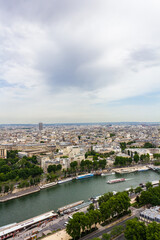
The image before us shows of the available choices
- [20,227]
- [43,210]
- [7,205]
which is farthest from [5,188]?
[20,227]

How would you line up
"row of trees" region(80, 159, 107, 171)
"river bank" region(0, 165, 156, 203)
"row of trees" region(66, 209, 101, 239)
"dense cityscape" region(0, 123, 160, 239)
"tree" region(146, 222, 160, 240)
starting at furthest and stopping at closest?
1. "row of trees" region(80, 159, 107, 171)
2. "river bank" region(0, 165, 156, 203)
3. "dense cityscape" region(0, 123, 160, 239)
4. "row of trees" region(66, 209, 101, 239)
5. "tree" region(146, 222, 160, 240)

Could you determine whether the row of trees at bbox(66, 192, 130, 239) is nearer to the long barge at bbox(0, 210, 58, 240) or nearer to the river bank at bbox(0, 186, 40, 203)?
the long barge at bbox(0, 210, 58, 240)

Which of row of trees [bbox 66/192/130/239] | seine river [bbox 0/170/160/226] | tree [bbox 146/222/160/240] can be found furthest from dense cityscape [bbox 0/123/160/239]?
tree [bbox 146/222/160/240]

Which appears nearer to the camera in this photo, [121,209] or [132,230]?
[132,230]

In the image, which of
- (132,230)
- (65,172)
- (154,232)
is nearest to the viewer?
(154,232)

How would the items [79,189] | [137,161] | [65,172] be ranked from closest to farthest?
1. [79,189]
2. [65,172]
3. [137,161]

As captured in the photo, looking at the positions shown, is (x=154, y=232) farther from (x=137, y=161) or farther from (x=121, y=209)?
(x=137, y=161)
